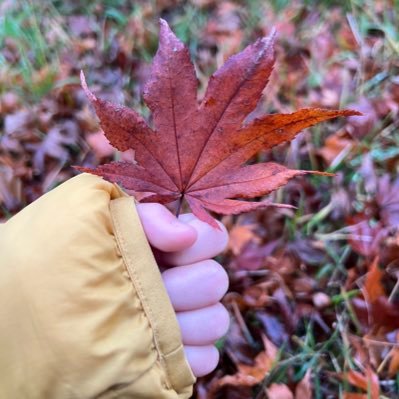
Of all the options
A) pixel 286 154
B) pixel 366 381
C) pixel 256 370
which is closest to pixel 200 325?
pixel 256 370

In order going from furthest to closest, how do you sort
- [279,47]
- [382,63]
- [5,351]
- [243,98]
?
1. [279,47]
2. [382,63]
3. [5,351]
4. [243,98]

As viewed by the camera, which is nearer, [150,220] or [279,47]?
[150,220]

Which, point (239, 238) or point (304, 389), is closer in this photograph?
point (304, 389)

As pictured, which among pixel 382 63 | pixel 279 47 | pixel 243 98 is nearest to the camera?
pixel 243 98

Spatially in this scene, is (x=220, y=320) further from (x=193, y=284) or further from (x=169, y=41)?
(x=169, y=41)

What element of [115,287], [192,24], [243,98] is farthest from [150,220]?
[192,24]

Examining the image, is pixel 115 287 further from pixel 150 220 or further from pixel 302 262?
pixel 302 262

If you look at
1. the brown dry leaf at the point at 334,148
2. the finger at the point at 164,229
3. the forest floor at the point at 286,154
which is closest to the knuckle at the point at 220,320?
the finger at the point at 164,229

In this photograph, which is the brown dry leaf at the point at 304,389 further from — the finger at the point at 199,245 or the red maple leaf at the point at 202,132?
the red maple leaf at the point at 202,132
